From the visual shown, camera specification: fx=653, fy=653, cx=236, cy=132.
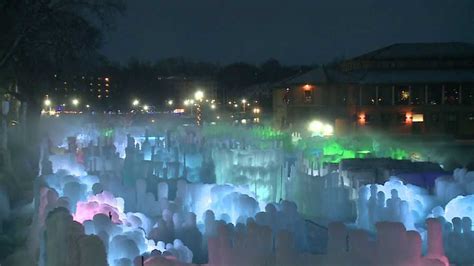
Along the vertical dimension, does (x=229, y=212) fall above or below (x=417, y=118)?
below

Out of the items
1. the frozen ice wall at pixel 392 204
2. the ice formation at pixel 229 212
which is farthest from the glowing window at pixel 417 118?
the frozen ice wall at pixel 392 204

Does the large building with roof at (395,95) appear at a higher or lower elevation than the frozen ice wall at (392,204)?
higher

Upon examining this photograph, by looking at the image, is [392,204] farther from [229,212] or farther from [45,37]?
[45,37]

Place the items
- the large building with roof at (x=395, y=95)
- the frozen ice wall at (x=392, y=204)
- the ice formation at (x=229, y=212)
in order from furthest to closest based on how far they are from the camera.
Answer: the large building with roof at (x=395, y=95) < the frozen ice wall at (x=392, y=204) < the ice formation at (x=229, y=212)

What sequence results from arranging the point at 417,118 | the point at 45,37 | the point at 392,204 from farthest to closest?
the point at 417,118
the point at 45,37
the point at 392,204

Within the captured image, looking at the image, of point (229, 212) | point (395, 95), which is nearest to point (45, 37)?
point (229, 212)

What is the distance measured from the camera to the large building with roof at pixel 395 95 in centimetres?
4325

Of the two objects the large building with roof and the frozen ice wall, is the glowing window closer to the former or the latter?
the large building with roof

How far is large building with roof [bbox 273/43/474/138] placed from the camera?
43.2 metres

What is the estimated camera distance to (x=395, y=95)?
44.3 metres

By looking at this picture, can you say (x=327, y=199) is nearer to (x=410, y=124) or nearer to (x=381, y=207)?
(x=381, y=207)

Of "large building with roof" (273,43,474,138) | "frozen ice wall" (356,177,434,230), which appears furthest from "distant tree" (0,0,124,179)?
"large building with roof" (273,43,474,138)

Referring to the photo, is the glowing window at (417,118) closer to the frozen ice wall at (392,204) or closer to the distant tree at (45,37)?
the distant tree at (45,37)

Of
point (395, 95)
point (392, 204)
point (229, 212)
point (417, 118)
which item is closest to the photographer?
point (392, 204)
